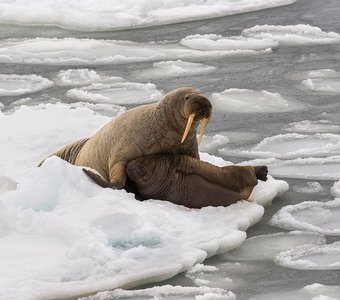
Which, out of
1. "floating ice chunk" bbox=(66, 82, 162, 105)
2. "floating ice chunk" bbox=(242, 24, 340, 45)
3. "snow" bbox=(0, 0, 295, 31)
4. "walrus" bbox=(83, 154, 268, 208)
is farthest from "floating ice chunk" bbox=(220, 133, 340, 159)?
"snow" bbox=(0, 0, 295, 31)

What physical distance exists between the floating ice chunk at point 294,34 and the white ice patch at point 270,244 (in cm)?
621

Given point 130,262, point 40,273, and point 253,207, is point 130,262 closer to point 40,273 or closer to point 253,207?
point 40,273

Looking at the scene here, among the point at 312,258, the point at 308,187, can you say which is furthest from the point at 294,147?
the point at 312,258

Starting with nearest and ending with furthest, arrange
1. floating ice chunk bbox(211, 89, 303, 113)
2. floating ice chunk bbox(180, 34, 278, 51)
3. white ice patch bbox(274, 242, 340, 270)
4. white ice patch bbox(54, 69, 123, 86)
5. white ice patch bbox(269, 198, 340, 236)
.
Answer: white ice patch bbox(274, 242, 340, 270) → white ice patch bbox(269, 198, 340, 236) → floating ice chunk bbox(211, 89, 303, 113) → white ice patch bbox(54, 69, 123, 86) → floating ice chunk bbox(180, 34, 278, 51)

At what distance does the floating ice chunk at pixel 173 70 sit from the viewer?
36.3 feet

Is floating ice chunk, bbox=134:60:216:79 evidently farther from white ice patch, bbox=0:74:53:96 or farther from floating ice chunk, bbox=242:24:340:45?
floating ice chunk, bbox=242:24:340:45

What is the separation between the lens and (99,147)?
702 cm

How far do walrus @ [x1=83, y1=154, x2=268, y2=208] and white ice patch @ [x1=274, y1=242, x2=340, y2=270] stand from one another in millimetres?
741

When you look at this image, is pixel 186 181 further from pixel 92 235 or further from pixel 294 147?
pixel 294 147

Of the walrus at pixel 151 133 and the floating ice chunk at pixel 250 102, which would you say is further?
the floating ice chunk at pixel 250 102

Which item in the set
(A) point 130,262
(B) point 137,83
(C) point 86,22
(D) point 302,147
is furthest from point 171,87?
(A) point 130,262

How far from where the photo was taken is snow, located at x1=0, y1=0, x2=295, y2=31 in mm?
13562

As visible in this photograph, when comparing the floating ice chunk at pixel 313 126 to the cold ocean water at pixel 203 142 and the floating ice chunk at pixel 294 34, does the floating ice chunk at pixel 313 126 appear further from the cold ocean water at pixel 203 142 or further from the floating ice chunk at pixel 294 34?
the floating ice chunk at pixel 294 34

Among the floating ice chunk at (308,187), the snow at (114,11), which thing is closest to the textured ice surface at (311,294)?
the floating ice chunk at (308,187)
